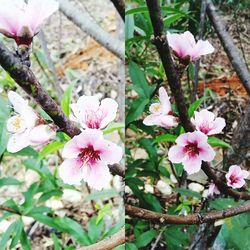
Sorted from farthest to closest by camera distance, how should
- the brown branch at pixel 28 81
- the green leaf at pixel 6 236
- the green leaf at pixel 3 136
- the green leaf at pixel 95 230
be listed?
the green leaf at pixel 95 230 → the green leaf at pixel 6 236 → the green leaf at pixel 3 136 → the brown branch at pixel 28 81

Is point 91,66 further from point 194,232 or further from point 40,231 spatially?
point 194,232

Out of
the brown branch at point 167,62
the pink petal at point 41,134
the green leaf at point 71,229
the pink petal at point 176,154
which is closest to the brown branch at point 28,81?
the pink petal at point 41,134

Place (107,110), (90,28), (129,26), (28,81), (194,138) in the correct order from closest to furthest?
(28,81) < (107,110) < (194,138) < (129,26) < (90,28)

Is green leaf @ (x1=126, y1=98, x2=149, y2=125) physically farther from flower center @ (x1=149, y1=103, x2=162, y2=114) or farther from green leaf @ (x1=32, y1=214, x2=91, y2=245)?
green leaf @ (x1=32, y1=214, x2=91, y2=245)

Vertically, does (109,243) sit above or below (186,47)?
below

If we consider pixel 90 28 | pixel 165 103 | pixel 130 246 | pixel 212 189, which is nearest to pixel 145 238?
pixel 130 246

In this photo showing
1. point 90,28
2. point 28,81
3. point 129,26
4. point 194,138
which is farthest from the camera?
point 90,28

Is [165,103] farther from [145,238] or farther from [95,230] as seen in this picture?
[95,230]

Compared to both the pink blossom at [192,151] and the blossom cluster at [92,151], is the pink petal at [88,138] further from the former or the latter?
the pink blossom at [192,151]
